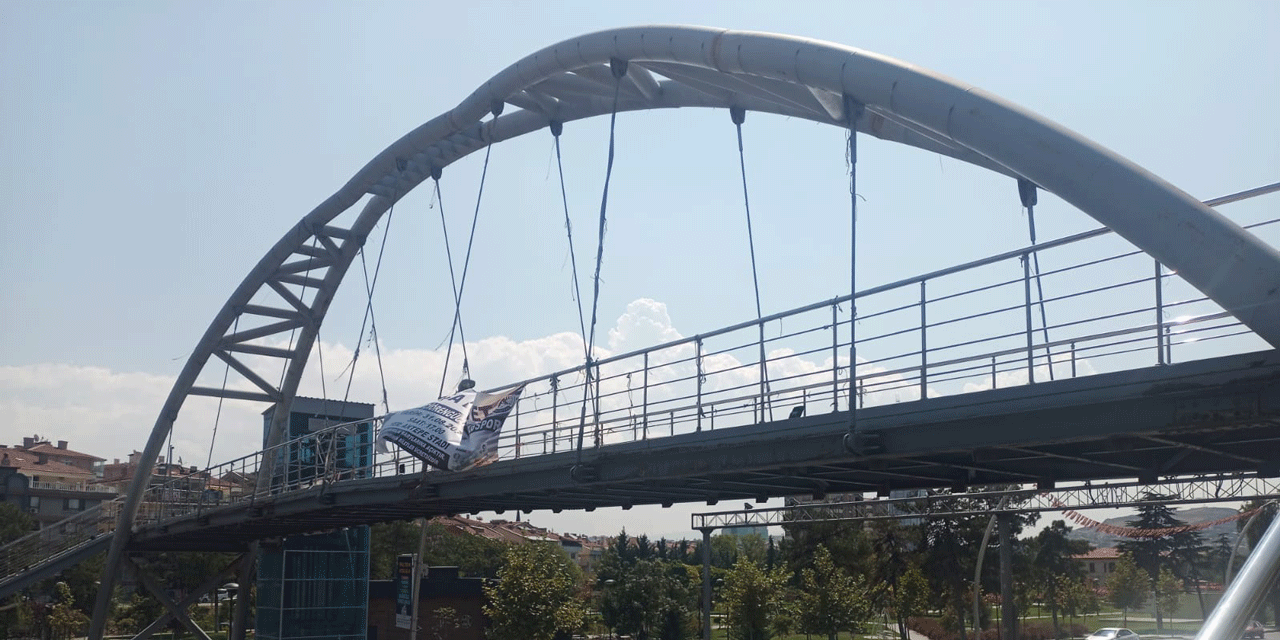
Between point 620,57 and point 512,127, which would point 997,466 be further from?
point 512,127

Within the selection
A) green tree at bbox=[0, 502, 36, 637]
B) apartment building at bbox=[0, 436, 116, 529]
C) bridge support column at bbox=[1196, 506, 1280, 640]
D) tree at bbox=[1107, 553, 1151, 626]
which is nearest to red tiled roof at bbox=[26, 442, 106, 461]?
apartment building at bbox=[0, 436, 116, 529]

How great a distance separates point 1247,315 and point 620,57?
12630mm

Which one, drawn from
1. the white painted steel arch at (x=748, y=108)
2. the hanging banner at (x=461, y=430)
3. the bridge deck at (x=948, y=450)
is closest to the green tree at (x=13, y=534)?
the white painted steel arch at (x=748, y=108)

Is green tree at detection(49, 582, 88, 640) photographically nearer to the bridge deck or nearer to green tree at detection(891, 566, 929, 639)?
green tree at detection(891, 566, 929, 639)

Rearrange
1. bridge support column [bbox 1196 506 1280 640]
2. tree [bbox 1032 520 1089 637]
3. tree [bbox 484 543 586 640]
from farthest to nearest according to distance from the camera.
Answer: tree [bbox 1032 520 1089 637]
tree [bbox 484 543 586 640]
bridge support column [bbox 1196 506 1280 640]

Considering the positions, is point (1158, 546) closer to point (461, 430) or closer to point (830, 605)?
point (830, 605)

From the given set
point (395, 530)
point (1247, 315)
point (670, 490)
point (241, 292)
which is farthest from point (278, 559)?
point (395, 530)

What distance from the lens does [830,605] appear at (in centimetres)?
5325

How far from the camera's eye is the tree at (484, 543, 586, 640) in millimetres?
48781

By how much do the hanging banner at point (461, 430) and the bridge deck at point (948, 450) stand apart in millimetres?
423

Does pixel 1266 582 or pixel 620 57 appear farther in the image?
pixel 620 57

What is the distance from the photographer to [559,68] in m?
22.8

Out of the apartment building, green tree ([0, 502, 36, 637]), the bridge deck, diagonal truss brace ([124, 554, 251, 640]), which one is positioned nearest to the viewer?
the bridge deck

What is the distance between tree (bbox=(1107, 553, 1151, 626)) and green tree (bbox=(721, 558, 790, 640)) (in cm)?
2899
